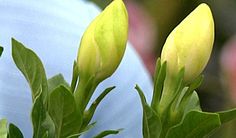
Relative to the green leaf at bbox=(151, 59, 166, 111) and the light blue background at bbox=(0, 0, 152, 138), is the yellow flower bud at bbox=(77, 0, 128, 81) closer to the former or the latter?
the green leaf at bbox=(151, 59, 166, 111)

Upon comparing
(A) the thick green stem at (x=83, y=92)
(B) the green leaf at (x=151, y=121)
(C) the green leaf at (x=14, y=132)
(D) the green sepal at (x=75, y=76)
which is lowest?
(B) the green leaf at (x=151, y=121)

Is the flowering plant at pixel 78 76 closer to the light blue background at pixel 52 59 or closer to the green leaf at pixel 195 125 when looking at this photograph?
the green leaf at pixel 195 125

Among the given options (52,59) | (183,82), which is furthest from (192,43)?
(52,59)

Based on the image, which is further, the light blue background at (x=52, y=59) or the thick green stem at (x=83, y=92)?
the light blue background at (x=52, y=59)

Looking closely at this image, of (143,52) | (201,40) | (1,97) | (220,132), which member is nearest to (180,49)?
(201,40)

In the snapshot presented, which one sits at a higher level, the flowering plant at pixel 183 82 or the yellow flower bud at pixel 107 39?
the yellow flower bud at pixel 107 39

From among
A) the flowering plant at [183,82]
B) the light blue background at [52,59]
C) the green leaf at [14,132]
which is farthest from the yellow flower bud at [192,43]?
the light blue background at [52,59]

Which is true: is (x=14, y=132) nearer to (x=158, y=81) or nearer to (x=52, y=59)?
(x=158, y=81)
